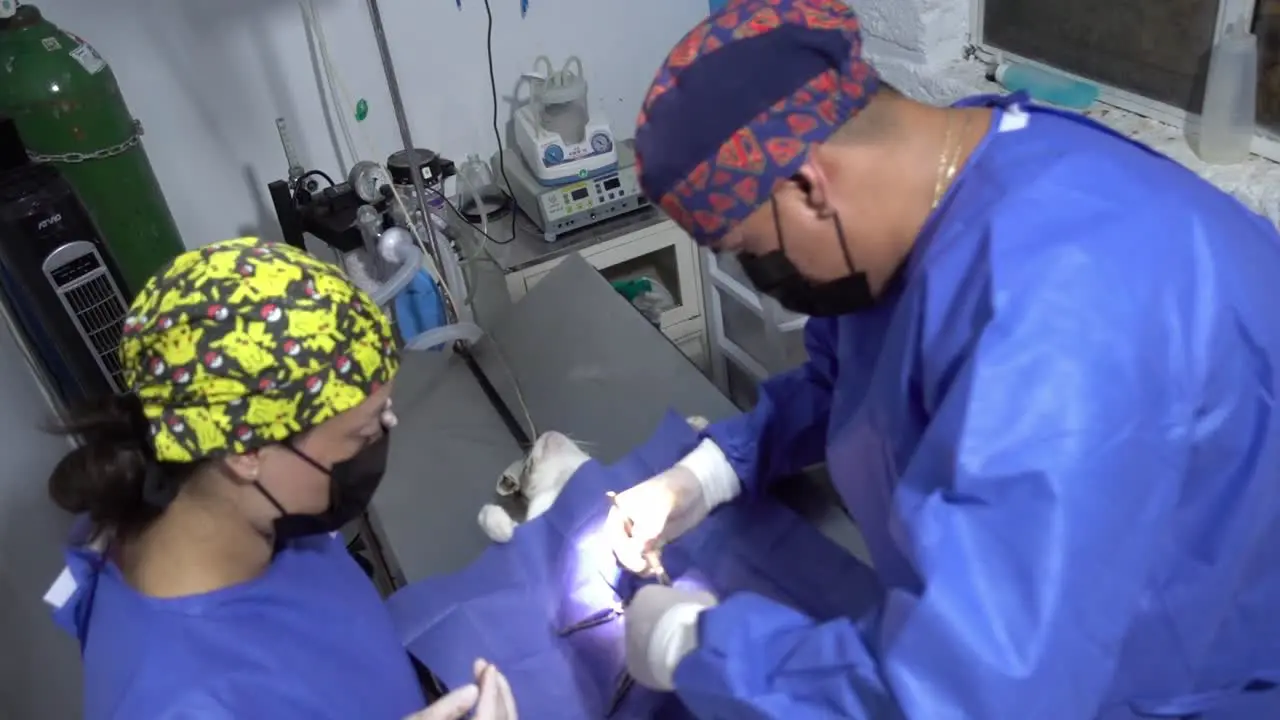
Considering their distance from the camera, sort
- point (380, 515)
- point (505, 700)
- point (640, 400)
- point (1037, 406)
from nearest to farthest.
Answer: point (1037, 406)
point (505, 700)
point (380, 515)
point (640, 400)

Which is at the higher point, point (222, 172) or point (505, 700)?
point (222, 172)

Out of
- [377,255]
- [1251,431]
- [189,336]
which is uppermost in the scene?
[189,336]

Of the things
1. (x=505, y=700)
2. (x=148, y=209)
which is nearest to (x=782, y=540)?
(x=505, y=700)

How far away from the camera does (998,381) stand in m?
0.69

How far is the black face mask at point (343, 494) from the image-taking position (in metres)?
1.04

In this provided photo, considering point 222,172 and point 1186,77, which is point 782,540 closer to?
point 1186,77

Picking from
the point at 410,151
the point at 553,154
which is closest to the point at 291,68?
the point at 553,154

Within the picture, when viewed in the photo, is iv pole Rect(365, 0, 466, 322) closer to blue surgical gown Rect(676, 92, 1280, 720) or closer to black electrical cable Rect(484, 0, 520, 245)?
black electrical cable Rect(484, 0, 520, 245)

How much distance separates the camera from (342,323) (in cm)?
95

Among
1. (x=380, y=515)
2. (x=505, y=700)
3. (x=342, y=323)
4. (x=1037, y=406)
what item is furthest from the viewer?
(x=380, y=515)

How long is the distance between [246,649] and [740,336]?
1.66m

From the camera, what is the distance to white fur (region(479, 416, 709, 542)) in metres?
1.33

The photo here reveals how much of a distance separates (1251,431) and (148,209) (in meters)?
1.85

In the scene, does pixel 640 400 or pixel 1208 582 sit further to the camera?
pixel 640 400
